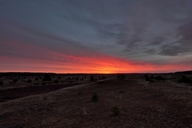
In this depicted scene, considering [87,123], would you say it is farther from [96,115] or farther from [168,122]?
[168,122]

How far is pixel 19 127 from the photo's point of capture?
785 cm

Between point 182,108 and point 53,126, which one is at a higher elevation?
point 182,108

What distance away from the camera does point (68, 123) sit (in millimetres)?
7914

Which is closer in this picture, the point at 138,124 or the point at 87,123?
the point at 138,124

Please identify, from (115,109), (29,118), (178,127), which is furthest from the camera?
(29,118)

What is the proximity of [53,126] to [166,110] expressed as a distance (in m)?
7.83

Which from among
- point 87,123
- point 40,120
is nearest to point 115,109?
point 87,123

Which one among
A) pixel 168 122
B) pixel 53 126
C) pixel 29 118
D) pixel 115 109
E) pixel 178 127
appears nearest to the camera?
pixel 178 127

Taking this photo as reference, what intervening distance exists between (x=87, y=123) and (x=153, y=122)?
3927 mm

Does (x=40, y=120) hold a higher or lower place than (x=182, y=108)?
lower

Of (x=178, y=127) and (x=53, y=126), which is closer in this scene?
(x=178, y=127)

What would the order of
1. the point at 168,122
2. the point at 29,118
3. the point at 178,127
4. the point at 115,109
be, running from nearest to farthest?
the point at 178,127 → the point at 168,122 → the point at 115,109 → the point at 29,118

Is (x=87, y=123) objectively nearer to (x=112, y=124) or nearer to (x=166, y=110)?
(x=112, y=124)

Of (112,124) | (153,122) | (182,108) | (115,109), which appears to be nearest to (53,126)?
(112,124)
